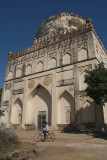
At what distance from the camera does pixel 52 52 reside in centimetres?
1780

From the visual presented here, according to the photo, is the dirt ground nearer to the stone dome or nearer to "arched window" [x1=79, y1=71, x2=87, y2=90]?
"arched window" [x1=79, y1=71, x2=87, y2=90]

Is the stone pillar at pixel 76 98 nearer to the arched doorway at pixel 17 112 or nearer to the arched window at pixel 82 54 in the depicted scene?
the arched window at pixel 82 54

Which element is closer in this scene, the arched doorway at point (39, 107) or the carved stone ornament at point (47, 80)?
the arched doorway at point (39, 107)

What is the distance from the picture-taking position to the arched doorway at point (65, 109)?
14102 mm

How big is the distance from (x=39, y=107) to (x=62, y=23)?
13.1m

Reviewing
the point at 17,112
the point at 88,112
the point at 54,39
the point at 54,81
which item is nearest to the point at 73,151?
the point at 88,112

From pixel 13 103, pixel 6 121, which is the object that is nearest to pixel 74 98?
pixel 13 103

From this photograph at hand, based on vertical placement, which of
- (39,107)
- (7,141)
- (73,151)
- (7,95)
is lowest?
(73,151)

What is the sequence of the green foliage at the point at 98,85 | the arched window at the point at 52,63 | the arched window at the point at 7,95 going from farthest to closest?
the arched window at the point at 7,95 → the arched window at the point at 52,63 → the green foliage at the point at 98,85

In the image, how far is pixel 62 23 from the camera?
21.6 meters

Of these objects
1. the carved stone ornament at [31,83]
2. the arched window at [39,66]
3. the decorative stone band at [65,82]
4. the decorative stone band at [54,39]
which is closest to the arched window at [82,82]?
the decorative stone band at [65,82]

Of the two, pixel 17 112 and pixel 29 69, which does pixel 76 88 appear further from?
pixel 17 112

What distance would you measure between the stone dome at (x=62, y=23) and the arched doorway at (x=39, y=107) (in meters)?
9.26

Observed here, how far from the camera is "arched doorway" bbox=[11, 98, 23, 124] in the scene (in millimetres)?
17734
